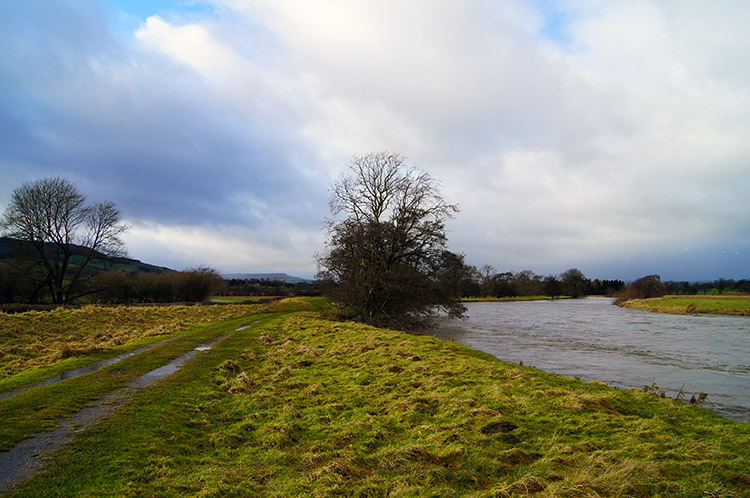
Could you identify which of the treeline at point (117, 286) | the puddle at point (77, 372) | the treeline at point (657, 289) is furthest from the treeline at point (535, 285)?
the puddle at point (77, 372)

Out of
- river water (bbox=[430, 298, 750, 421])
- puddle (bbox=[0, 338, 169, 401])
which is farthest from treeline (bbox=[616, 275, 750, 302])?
puddle (bbox=[0, 338, 169, 401])

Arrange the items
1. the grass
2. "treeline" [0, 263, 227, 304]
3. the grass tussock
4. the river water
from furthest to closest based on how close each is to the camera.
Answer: "treeline" [0, 263, 227, 304] < the grass tussock < the grass < the river water

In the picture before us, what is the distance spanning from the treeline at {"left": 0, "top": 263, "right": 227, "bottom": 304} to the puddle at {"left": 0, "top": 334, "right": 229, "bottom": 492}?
128 ft

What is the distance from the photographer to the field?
4637 millimetres

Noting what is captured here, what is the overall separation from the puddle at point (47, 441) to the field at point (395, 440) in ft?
0.71

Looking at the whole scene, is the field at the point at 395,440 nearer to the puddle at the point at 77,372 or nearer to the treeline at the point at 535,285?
the puddle at the point at 77,372

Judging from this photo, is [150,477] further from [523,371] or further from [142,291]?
[142,291]

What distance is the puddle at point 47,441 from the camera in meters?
4.95

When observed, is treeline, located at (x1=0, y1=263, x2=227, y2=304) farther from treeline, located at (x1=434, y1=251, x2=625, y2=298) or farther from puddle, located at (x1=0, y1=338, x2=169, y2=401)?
treeline, located at (x1=434, y1=251, x2=625, y2=298)

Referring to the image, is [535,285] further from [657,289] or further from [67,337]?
[67,337]

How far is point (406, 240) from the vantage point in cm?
3209

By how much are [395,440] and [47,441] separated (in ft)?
18.7

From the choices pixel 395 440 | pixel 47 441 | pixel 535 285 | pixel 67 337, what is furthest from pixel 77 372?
pixel 535 285

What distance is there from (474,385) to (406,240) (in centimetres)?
2347
